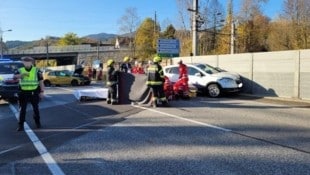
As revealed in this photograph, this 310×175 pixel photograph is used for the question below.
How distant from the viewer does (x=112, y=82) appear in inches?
727

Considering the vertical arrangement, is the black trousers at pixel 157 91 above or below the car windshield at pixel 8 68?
below

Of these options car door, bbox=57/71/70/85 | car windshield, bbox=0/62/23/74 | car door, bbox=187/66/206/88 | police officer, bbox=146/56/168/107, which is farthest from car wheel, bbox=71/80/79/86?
police officer, bbox=146/56/168/107

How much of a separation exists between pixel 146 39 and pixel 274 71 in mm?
78512

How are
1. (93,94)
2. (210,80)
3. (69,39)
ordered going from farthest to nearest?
(69,39), (210,80), (93,94)

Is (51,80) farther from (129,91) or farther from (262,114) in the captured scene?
(262,114)

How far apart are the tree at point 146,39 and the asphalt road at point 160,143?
78966 millimetres

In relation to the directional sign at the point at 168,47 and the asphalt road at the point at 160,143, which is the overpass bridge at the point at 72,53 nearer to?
the directional sign at the point at 168,47

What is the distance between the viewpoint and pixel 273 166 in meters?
7.43

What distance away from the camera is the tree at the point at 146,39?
94.6m

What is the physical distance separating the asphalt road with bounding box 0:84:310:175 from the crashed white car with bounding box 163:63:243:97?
7.16 m

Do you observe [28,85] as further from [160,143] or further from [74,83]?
[74,83]

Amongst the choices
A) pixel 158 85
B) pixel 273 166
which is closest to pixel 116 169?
pixel 273 166

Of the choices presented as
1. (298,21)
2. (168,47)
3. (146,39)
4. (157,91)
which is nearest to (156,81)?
(157,91)

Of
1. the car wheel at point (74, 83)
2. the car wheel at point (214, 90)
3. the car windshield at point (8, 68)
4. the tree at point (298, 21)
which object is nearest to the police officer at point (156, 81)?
the car wheel at point (214, 90)
